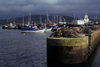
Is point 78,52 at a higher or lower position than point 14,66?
higher

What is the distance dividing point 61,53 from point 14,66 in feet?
18.1

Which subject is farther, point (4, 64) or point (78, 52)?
point (4, 64)

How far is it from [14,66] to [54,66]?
14.8ft

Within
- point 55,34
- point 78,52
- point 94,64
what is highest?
point 55,34

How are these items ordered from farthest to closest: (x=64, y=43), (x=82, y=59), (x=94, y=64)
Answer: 1. (x=94, y=64)
2. (x=82, y=59)
3. (x=64, y=43)

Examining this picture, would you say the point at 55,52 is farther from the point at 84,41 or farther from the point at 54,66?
the point at 84,41

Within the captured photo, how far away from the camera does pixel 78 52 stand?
734 inches

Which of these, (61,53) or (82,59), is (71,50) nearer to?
(61,53)

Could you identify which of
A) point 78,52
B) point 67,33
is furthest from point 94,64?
point 67,33

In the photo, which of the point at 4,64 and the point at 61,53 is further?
the point at 4,64

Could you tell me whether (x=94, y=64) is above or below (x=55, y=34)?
below

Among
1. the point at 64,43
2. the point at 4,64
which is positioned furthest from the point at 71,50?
the point at 4,64

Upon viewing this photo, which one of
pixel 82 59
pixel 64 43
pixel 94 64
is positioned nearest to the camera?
pixel 64 43

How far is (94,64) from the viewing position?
20859 millimetres
